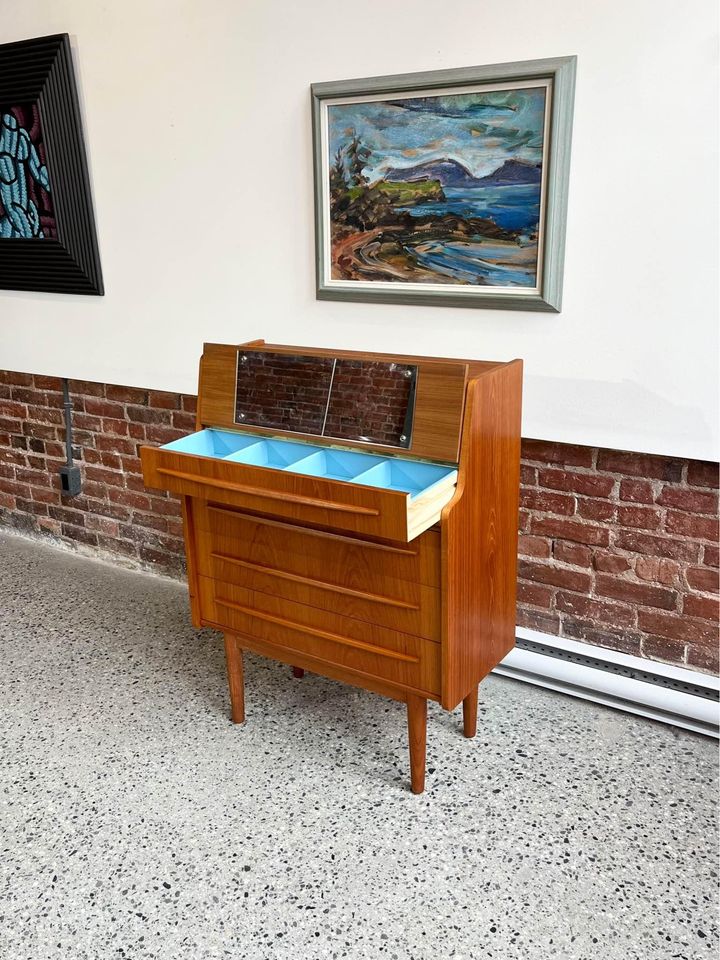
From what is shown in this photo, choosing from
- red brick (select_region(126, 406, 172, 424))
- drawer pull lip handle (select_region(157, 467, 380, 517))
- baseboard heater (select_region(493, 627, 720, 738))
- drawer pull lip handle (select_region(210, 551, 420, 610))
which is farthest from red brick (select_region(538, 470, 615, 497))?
red brick (select_region(126, 406, 172, 424))

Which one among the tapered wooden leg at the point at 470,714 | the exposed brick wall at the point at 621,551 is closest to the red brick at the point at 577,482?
the exposed brick wall at the point at 621,551

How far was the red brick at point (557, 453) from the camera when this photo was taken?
247 cm

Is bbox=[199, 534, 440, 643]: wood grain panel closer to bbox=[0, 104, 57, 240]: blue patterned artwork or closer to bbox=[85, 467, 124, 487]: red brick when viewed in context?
bbox=[85, 467, 124, 487]: red brick

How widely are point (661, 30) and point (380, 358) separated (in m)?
1.01

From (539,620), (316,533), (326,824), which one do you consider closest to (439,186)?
(316,533)

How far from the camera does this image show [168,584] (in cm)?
352

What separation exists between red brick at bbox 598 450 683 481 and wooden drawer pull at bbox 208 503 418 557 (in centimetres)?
77

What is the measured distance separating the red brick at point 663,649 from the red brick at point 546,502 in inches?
17.5

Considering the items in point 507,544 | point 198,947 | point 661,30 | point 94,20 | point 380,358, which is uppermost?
point 94,20

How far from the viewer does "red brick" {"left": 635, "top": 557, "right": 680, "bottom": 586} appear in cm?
241

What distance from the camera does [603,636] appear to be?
2.58 m

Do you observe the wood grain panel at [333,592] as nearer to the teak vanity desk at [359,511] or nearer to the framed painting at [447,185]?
the teak vanity desk at [359,511]

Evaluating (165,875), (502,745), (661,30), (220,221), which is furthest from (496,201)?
(165,875)

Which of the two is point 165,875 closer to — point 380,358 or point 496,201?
point 380,358
